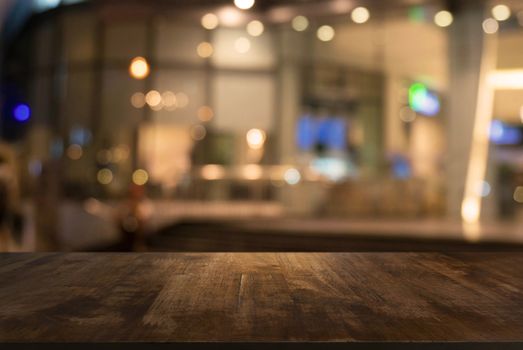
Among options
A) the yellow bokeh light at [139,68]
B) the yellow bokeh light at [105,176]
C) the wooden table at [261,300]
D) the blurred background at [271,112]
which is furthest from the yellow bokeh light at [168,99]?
the wooden table at [261,300]

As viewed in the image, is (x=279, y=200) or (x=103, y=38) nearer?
(x=279, y=200)

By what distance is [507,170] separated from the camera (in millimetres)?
12695

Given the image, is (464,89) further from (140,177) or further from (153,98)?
(140,177)

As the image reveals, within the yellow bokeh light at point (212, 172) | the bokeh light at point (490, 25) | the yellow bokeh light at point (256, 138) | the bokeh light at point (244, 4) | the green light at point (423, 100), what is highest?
the bokeh light at point (490, 25)

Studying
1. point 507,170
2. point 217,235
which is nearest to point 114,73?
point 217,235

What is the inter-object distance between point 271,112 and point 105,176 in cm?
464

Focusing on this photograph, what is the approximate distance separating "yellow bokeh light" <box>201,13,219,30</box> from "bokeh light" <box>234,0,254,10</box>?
0.98m

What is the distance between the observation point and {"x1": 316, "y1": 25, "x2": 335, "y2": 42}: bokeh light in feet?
47.9

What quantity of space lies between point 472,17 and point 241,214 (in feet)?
21.8

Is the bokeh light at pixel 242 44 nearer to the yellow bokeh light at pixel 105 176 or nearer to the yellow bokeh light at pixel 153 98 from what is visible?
the yellow bokeh light at pixel 153 98

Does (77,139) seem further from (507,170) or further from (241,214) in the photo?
(507,170)

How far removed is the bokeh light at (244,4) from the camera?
11.8 metres

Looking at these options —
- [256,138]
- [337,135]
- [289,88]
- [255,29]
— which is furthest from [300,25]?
[256,138]

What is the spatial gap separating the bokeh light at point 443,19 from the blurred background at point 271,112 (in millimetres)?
86
